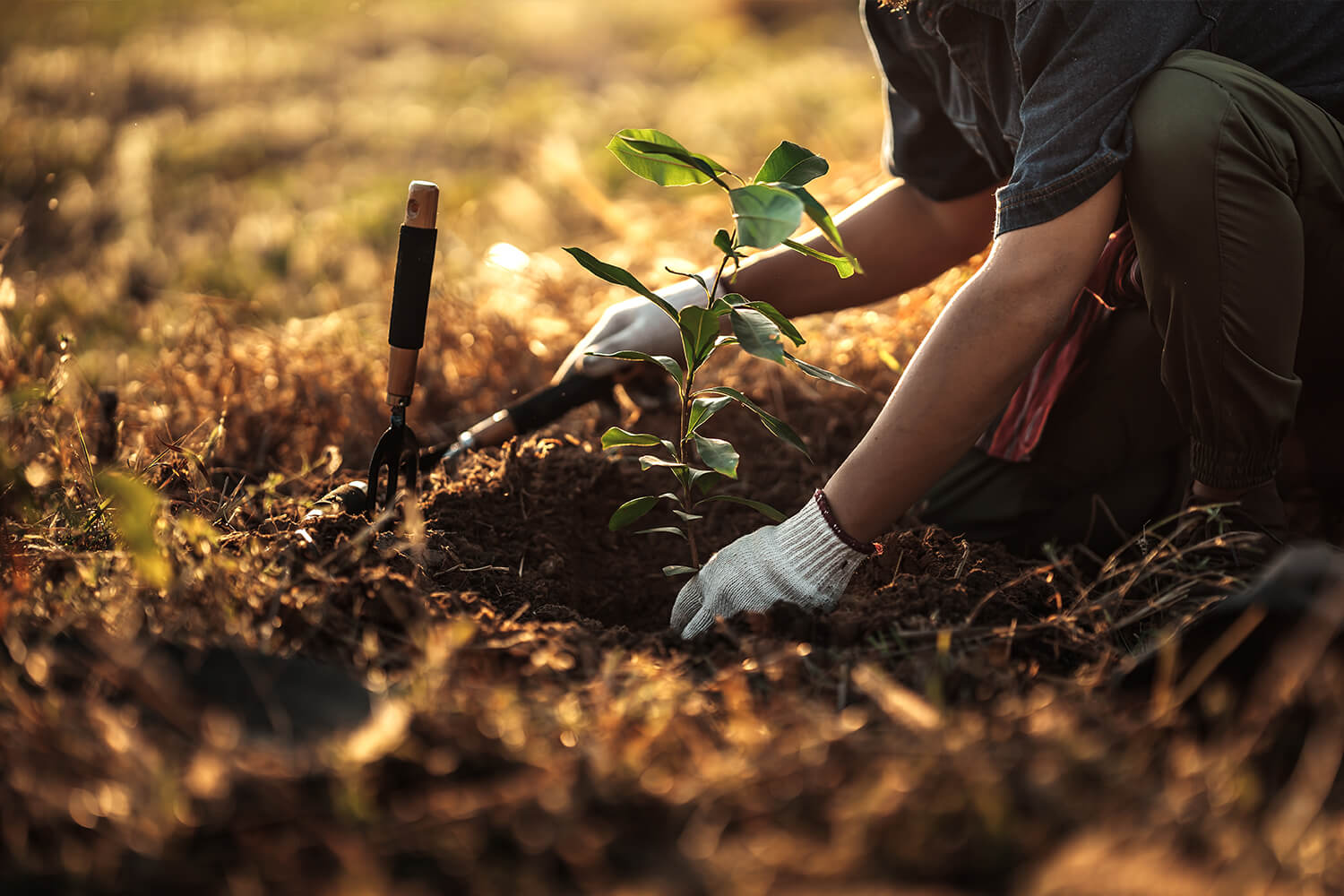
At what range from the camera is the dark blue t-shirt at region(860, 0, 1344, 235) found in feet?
3.97

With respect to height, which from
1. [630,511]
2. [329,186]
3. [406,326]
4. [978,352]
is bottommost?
[630,511]

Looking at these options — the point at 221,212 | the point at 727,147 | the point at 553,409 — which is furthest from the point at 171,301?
the point at 727,147

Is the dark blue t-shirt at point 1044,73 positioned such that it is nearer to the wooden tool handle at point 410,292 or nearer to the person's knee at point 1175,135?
the person's knee at point 1175,135

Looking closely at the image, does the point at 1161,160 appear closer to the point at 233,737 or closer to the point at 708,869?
the point at 708,869

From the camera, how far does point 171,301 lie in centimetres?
308

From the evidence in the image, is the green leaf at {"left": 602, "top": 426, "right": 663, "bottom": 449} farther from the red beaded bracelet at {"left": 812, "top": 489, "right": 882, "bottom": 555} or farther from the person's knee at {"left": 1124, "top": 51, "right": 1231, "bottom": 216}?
the person's knee at {"left": 1124, "top": 51, "right": 1231, "bottom": 216}

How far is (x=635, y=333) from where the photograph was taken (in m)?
1.65

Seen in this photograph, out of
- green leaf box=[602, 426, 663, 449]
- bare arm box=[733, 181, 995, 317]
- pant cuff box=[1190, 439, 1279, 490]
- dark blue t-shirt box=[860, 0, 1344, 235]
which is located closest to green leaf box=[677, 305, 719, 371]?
green leaf box=[602, 426, 663, 449]

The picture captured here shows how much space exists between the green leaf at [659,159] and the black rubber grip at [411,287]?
1.12 ft

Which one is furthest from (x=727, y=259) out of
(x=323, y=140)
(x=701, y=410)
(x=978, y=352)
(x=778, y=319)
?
(x=323, y=140)

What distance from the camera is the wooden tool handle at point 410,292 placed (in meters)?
1.34

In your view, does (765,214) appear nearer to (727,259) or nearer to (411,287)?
(727,259)

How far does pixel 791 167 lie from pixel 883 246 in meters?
0.65

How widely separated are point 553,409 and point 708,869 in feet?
3.42
